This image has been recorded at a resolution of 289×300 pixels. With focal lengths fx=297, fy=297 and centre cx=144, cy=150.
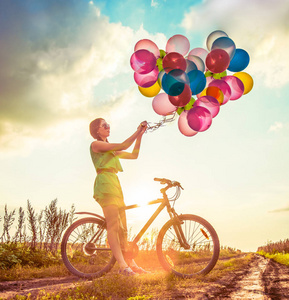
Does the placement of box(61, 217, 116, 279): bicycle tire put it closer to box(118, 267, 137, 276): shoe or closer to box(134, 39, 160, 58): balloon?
box(118, 267, 137, 276): shoe

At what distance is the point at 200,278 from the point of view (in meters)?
4.21

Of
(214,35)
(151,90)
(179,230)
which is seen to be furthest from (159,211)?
(214,35)

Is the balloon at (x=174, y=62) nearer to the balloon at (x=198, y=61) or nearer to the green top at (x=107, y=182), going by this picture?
the balloon at (x=198, y=61)

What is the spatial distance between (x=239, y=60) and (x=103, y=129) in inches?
101

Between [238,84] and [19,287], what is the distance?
4.66 metres

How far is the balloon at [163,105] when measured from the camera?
16.2 ft

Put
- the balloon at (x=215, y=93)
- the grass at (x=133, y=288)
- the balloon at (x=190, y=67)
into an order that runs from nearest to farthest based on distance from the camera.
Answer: the grass at (x=133, y=288), the balloon at (x=190, y=67), the balloon at (x=215, y=93)

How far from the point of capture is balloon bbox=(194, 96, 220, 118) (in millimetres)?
4617

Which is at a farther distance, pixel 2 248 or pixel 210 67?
pixel 2 248

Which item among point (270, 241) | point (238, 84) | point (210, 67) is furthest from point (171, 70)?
point (270, 241)

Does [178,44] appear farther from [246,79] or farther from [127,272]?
[127,272]

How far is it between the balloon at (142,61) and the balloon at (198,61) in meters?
0.64

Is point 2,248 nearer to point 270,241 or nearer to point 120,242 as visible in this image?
point 120,242

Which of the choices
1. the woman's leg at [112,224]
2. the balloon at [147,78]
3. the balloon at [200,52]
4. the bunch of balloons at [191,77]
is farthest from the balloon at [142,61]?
the woman's leg at [112,224]
